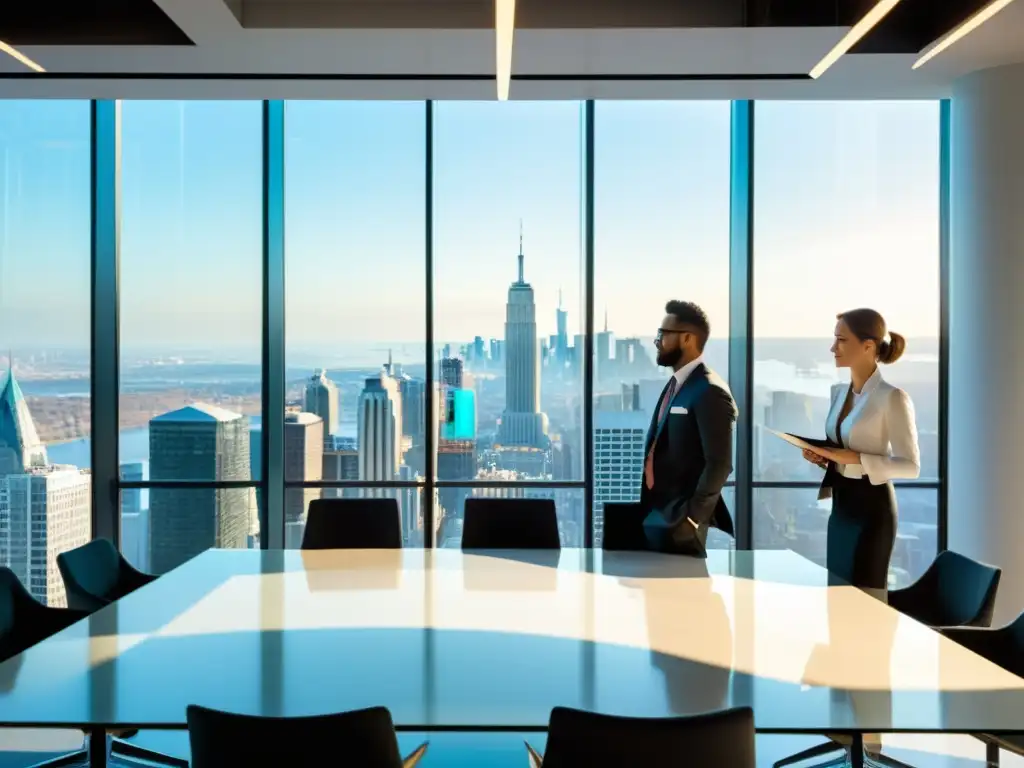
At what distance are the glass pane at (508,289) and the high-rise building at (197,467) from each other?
1478 millimetres

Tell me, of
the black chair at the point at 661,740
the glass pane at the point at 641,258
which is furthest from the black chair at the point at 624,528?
the black chair at the point at 661,740

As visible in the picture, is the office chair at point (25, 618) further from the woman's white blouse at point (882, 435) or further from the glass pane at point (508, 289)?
the glass pane at point (508, 289)

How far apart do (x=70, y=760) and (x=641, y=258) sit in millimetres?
4805

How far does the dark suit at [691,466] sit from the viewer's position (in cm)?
453

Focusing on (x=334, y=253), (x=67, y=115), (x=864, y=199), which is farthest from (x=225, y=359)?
(x=864, y=199)

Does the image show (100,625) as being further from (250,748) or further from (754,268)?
(754,268)

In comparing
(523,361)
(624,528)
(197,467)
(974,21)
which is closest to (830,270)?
(523,361)

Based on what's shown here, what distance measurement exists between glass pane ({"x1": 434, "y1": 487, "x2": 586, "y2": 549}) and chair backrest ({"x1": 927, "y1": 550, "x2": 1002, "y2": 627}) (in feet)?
10.4

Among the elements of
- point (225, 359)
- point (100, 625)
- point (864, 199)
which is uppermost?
point (864, 199)

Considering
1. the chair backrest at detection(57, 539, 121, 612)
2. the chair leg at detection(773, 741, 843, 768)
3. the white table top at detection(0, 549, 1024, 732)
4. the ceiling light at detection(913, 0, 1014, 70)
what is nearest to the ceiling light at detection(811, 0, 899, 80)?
the ceiling light at detection(913, 0, 1014, 70)

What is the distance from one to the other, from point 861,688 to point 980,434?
3812 millimetres

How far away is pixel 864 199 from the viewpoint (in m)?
6.95

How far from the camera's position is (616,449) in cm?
698

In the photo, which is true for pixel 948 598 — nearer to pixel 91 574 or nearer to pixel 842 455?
pixel 842 455
